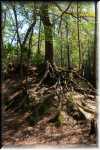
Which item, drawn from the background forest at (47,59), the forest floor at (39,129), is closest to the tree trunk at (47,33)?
the background forest at (47,59)

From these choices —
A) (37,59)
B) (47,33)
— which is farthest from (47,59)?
(47,33)

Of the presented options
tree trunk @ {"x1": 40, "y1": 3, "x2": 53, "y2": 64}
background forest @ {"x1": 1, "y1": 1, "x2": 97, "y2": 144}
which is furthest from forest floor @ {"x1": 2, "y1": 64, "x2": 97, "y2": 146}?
tree trunk @ {"x1": 40, "y1": 3, "x2": 53, "y2": 64}

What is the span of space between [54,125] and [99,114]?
36cm

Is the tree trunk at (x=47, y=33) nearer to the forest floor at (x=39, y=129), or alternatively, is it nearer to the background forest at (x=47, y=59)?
the background forest at (x=47, y=59)

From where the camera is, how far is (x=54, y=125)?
2260 mm

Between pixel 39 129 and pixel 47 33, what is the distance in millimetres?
769

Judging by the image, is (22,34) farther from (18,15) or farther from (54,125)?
(54,125)

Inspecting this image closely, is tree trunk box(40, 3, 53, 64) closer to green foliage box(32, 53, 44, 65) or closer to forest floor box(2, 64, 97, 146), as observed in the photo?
green foliage box(32, 53, 44, 65)

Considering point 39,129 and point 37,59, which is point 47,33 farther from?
point 39,129

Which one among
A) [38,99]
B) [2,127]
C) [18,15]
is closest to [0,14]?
[18,15]

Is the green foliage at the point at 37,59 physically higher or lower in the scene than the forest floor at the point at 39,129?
→ higher

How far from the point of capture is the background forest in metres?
2.29

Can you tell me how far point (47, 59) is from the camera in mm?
2312

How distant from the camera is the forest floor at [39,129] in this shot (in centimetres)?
226
